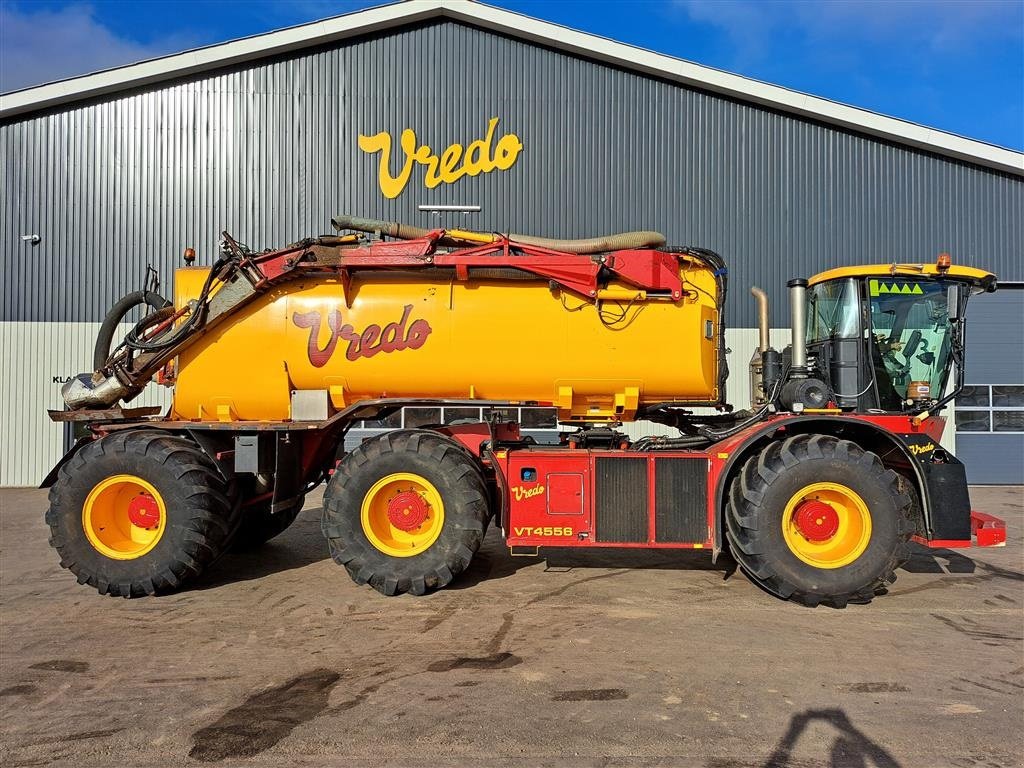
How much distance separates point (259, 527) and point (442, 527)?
3077 millimetres

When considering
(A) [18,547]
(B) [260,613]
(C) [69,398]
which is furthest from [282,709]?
(A) [18,547]

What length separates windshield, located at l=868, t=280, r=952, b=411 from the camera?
240 inches

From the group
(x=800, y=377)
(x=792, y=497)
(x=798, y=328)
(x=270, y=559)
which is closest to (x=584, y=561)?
(x=792, y=497)

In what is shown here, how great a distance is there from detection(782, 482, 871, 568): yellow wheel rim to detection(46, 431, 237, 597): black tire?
17.5 ft

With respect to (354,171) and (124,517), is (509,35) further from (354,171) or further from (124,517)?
(124,517)

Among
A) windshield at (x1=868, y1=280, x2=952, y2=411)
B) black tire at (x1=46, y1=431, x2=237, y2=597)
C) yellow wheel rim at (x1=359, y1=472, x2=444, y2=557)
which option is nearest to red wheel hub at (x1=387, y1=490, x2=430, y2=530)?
yellow wheel rim at (x1=359, y1=472, x2=444, y2=557)

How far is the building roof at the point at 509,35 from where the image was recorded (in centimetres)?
1280

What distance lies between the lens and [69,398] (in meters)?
6.49

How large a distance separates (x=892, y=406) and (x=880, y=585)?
173 cm

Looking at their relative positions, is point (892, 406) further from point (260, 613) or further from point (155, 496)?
point (155, 496)

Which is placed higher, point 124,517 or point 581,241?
point 581,241

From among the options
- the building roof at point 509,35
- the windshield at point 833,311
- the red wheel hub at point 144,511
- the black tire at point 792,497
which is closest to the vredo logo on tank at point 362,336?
the red wheel hub at point 144,511

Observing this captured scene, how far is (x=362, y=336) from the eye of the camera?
240 inches

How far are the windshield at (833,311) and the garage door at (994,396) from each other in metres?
9.57
